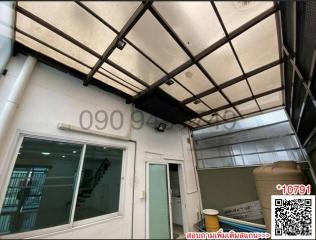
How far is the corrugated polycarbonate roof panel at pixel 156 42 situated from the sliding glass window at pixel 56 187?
190 centimetres

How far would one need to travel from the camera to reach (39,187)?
2096 millimetres

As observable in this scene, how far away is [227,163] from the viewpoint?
14.7ft

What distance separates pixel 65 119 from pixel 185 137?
142 inches

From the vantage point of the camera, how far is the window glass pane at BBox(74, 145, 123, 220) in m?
2.46

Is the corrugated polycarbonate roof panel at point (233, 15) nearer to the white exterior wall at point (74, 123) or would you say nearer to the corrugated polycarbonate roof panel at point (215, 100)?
the corrugated polycarbonate roof panel at point (215, 100)

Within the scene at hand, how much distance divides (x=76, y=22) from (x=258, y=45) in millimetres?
2429

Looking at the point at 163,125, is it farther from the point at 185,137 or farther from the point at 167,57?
the point at 167,57

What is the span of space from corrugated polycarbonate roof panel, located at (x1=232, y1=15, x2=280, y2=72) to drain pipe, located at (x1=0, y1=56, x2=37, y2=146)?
115 inches

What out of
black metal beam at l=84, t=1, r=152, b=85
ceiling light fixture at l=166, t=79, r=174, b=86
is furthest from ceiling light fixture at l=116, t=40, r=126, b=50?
ceiling light fixture at l=166, t=79, r=174, b=86

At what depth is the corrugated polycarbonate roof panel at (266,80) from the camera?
105 inches

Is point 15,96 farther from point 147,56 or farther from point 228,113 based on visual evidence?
point 228,113

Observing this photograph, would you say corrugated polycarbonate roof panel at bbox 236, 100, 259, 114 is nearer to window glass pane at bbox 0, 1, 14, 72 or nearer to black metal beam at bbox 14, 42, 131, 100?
black metal beam at bbox 14, 42, 131, 100

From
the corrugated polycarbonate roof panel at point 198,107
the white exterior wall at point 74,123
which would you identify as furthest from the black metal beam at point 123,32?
the corrugated polycarbonate roof panel at point 198,107

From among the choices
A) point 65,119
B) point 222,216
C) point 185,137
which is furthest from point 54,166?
point 222,216
